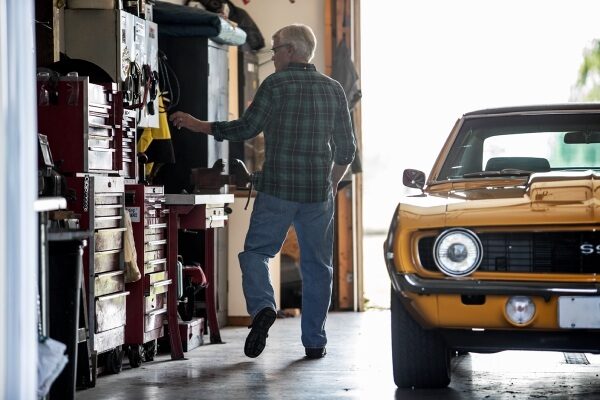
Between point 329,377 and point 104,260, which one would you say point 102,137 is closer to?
point 104,260

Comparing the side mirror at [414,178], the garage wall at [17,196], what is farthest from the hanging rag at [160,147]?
the garage wall at [17,196]

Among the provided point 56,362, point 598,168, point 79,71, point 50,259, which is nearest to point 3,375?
point 56,362

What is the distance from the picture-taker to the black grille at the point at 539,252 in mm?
4449

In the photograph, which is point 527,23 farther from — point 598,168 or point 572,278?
point 572,278

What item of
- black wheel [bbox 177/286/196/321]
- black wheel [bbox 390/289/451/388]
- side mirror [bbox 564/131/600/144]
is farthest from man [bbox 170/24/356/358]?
side mirror [bbox 564/131/600/144]

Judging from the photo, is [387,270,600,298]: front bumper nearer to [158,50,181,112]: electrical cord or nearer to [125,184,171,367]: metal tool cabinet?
[125,184,171,367]: metal tool cabinet

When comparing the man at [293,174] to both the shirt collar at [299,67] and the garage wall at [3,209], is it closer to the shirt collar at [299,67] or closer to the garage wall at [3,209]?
the shirt collar at [299,67]

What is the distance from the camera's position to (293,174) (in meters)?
6.36

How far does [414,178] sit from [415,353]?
3.17ft

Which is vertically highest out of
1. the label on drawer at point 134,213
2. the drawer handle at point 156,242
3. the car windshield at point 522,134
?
the car windshield at point 522,134

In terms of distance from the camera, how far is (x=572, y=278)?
442 cm

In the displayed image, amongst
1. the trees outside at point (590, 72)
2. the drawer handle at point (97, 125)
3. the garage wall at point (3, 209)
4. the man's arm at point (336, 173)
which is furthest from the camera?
the trees outside at point (590, 72)

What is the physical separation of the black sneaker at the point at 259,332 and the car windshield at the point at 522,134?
4.09ft

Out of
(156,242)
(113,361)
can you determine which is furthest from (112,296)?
(156,242)
